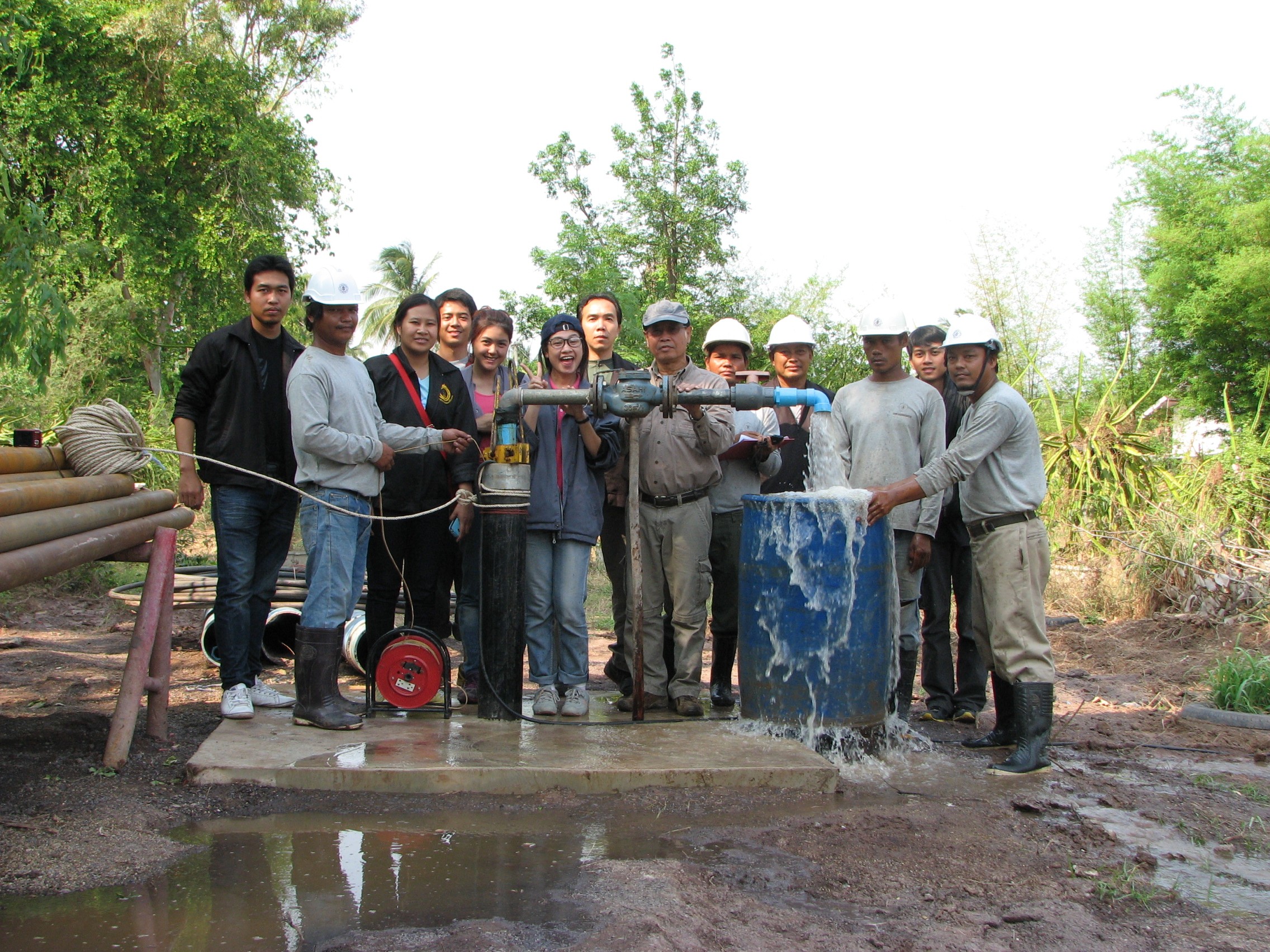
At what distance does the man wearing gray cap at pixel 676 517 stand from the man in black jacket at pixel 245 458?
160cm

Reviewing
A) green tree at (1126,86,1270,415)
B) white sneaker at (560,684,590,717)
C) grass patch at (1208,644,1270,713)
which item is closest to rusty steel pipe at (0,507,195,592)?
white sneaker at (560,684,590,717)

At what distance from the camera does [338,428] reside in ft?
13.5

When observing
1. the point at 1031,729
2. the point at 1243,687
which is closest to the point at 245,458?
the point at 1031,729

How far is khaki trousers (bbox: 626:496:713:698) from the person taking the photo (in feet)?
15.1

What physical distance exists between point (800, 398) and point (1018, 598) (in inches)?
49.1

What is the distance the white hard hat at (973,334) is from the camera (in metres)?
4.37

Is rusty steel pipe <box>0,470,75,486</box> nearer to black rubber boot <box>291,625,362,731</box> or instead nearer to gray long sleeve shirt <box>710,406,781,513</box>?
black rubber boot <box>291,625,362,731</box>

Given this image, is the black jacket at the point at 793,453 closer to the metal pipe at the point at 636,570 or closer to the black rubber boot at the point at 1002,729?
the metal pipe at the point at 636,570

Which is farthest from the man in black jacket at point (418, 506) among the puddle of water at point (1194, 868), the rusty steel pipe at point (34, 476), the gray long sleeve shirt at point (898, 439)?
the puddle of water at point (1194, 868)

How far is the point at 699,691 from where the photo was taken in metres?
4.66

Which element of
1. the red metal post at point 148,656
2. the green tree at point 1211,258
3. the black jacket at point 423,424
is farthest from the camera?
the green tree at point 1211,258

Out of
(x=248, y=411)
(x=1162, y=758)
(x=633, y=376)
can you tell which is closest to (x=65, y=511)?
(x=248, y=411)

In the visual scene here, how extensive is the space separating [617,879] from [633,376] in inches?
78.5

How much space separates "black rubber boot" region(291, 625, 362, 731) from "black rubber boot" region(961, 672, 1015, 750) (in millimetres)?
2736
